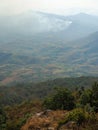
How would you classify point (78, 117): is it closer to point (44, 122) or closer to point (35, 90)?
point (44, 122)

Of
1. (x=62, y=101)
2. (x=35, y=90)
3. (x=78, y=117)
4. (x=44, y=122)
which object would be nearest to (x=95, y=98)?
(x=62, y=101)

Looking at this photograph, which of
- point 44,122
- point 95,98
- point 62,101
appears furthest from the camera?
point 62,101

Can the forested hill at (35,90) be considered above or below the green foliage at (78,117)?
below

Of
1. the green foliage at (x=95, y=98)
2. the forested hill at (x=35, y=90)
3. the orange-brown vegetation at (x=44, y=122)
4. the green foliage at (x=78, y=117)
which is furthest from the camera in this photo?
the forested hill at (x=35, y=90)

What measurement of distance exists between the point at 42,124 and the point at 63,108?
446 inches

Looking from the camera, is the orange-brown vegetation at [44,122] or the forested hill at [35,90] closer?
the orange-brown vegetation at [44,122]

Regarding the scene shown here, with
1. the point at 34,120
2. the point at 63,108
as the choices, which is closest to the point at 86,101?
the point at 63,108

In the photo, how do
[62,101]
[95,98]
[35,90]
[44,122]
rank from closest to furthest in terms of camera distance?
[44,122] → [95,98] → [62,101] → [35,90]

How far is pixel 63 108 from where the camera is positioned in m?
36.0

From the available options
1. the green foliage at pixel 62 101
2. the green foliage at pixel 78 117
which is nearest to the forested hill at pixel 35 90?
the green foliage at pixel 62 101

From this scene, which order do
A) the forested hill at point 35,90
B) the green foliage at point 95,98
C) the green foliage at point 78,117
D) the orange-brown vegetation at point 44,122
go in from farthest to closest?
the forested hill at point 35,90 < the green foliage at point 95,98 < the orange-brown vegetation at point 44,122 < the green foliage at point 78,117

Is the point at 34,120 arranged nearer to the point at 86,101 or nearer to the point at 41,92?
the point at 86,101

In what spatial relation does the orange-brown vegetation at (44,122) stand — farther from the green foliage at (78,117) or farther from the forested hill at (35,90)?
the forested hill at (35,90)

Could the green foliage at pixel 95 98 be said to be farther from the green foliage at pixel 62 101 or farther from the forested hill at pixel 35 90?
the forested hill at pixel 35 90
